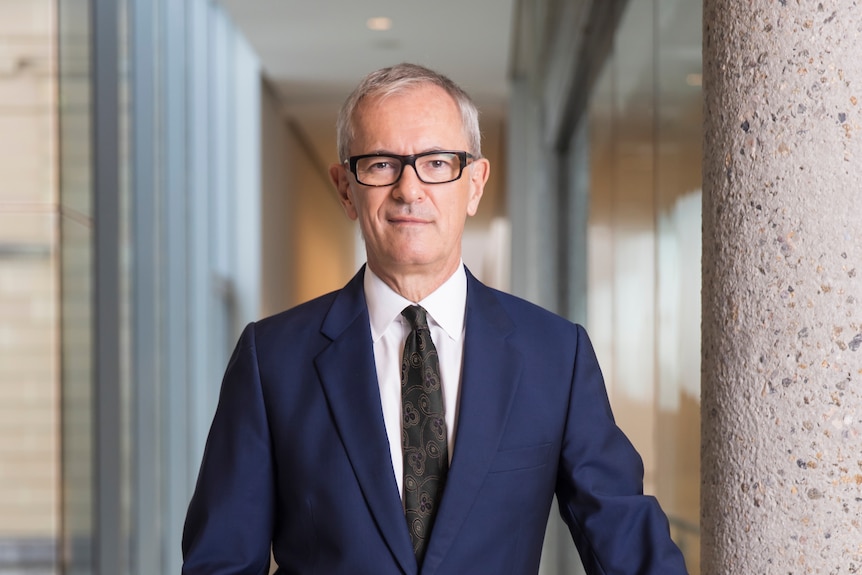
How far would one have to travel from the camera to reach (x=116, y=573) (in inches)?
238

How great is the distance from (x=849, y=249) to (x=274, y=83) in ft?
37.1

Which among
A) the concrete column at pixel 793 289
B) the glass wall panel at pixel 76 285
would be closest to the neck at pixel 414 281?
the concrete column at pixel 793 289

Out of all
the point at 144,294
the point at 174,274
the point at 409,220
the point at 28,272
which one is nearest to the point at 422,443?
the point at 409,220

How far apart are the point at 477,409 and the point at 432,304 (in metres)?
0.18

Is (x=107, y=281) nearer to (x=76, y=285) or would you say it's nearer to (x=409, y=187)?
(x=76, y=285)

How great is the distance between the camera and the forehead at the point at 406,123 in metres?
1.64

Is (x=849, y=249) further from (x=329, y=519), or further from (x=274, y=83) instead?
(x=274, y=83)

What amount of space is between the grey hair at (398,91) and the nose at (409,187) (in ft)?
0.36

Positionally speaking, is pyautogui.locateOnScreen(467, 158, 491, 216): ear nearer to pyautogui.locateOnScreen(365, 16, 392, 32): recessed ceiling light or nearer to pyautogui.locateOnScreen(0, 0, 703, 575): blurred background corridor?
pyautogui.locateOnScreen(0, 0, 703, 575): blurred background corridor

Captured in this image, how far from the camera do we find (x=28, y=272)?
15.5 feet

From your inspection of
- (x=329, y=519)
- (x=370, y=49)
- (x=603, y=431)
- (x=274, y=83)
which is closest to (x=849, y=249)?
(x=603, y=431)

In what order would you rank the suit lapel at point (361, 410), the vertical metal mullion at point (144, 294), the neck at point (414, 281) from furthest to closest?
1. the vertical metal mullion at point (144, 294)
2. the neck at point (414, 281)
3. the suit lapel at point (361, 410)

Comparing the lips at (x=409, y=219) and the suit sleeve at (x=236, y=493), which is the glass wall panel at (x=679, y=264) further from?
the suit sleeve at (x=236, y=493)

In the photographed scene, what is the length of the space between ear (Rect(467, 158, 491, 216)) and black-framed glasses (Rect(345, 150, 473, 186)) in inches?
2.9
